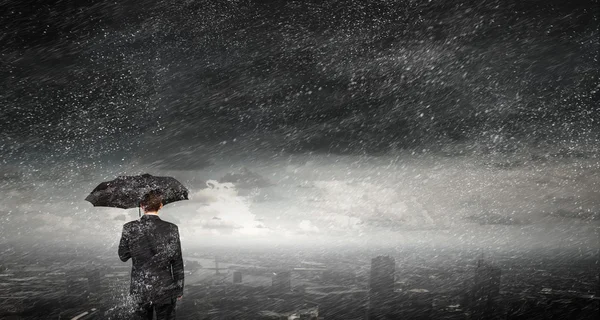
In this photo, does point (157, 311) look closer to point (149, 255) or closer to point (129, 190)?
point (149, 255)

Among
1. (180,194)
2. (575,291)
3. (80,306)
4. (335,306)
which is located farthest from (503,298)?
(180,194)

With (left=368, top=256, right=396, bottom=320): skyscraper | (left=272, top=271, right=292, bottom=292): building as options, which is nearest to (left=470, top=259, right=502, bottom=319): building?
(left=368, top=256, right=396, bottom=320): skyscraper

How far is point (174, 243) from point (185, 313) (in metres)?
93.0

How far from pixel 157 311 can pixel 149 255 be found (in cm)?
87

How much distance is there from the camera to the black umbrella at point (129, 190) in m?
5.90

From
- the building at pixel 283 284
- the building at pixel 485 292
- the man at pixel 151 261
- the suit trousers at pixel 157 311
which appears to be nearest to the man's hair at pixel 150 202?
the man at pixel 151 261

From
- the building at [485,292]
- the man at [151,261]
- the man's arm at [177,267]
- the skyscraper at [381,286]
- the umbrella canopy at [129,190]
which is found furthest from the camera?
the building at [485,292]

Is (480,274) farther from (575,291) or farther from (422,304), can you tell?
(575,291)

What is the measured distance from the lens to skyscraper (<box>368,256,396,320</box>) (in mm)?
98000

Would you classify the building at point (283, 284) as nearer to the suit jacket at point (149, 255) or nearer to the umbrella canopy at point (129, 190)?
the umbrella canopy at point (129, 190)

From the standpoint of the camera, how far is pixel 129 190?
19.3ft

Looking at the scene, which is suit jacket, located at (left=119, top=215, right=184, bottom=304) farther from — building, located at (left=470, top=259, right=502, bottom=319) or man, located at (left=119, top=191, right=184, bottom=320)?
building, located at (left=470, top=259, right=502, bottom=319)

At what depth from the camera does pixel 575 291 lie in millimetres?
170000

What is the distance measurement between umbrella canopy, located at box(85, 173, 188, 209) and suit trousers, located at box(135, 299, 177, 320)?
1.76 metres
